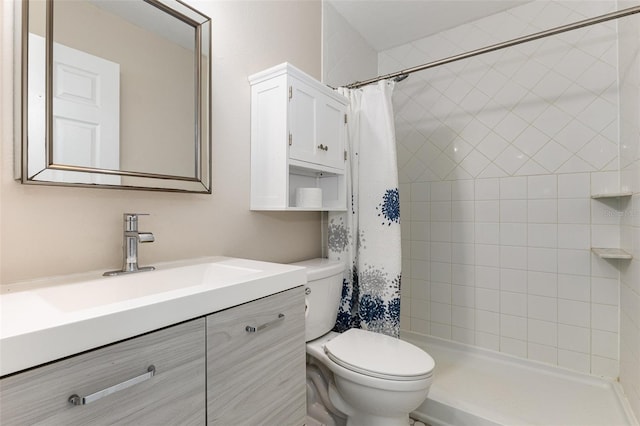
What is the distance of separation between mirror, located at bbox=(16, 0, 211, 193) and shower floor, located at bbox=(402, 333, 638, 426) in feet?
5.23

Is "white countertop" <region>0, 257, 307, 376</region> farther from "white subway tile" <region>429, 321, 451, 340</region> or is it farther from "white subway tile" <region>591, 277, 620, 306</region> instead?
"white subway tile" <region>591, 277, 620, 306</region>

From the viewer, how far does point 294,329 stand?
3.14 ft

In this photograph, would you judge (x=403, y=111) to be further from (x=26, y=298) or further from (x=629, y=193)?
(x=26, y=298)

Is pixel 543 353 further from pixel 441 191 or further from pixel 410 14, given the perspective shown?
pixel 410 14

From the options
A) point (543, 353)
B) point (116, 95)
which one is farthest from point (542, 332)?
point (116, 95)

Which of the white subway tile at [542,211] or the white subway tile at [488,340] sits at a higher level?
the white subway tile at [542,211]

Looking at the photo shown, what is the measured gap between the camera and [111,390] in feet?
1.78

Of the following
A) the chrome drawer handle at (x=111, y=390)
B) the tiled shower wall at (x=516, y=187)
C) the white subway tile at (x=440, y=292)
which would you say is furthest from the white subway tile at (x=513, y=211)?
the chrome drawer handle at (x=111, y=390)

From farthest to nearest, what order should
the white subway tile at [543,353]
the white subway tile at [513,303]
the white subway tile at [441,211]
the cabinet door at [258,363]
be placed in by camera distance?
the white subway tile at [441,211] < the white subway tile at [513,303] < the white subway tile at [543,353] < the cabinet door at [258,363]

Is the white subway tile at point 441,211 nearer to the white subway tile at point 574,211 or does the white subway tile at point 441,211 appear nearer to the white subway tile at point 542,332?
the white subway tile at point 574,211

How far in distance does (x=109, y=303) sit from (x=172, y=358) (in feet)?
0.85

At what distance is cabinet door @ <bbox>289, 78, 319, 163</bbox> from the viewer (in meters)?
1.40

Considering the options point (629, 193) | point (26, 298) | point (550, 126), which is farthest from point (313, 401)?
point (550, 126)

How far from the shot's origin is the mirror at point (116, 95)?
85 cm
